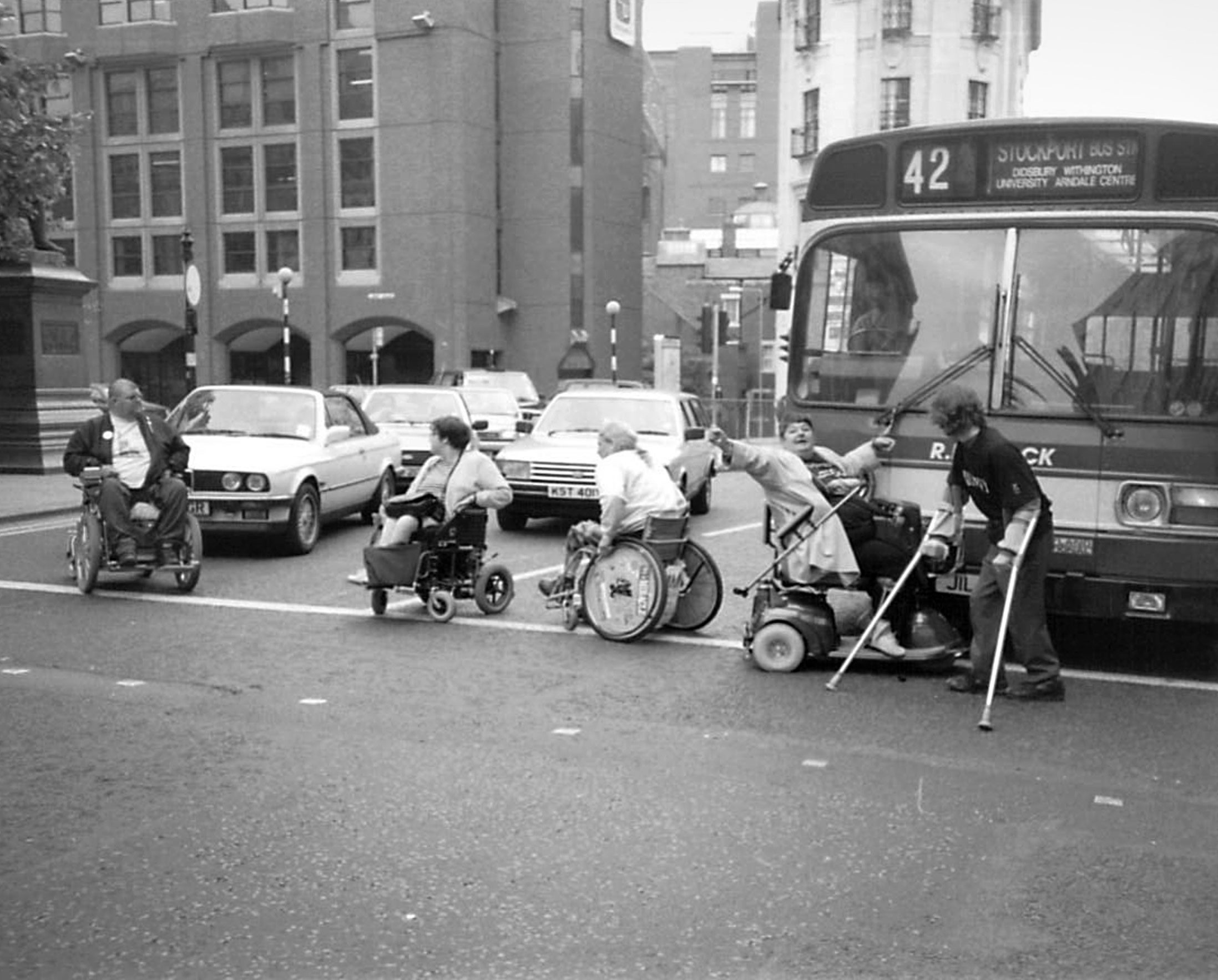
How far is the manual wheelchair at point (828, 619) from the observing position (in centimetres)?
831

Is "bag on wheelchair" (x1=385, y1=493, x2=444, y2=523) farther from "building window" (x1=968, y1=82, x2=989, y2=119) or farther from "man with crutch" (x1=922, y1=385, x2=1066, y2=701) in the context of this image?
"building window" (x1=968, y1=82, x2=989, y2=119)

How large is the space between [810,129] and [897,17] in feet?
15.5

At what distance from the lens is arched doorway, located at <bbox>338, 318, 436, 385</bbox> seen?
5450 centimetres

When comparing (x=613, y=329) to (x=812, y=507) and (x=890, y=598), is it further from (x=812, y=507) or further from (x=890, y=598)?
(x=890, y=598)

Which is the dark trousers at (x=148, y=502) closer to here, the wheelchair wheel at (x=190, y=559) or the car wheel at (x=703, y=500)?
the wheelchair wheel at (x=190, y=559)

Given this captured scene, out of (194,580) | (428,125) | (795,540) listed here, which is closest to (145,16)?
(428,125)

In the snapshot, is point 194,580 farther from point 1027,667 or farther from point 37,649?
point 1027,667

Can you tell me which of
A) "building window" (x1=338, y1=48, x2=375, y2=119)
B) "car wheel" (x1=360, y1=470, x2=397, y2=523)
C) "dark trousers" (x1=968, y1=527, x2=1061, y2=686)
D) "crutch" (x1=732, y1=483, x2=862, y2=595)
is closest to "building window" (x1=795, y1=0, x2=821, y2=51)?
"building window" (x1=338, y1=48, x2=375, y2=119)

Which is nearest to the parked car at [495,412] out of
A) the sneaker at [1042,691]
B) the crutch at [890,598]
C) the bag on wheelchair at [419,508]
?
the bag on wheelchair at [419,508]

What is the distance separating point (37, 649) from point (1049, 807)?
6.16 meters

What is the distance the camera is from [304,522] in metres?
13.6

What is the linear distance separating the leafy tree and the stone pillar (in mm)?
3176

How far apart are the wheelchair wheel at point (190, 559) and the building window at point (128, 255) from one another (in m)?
47.5

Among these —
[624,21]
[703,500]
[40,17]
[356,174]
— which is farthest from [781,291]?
[40,17]
